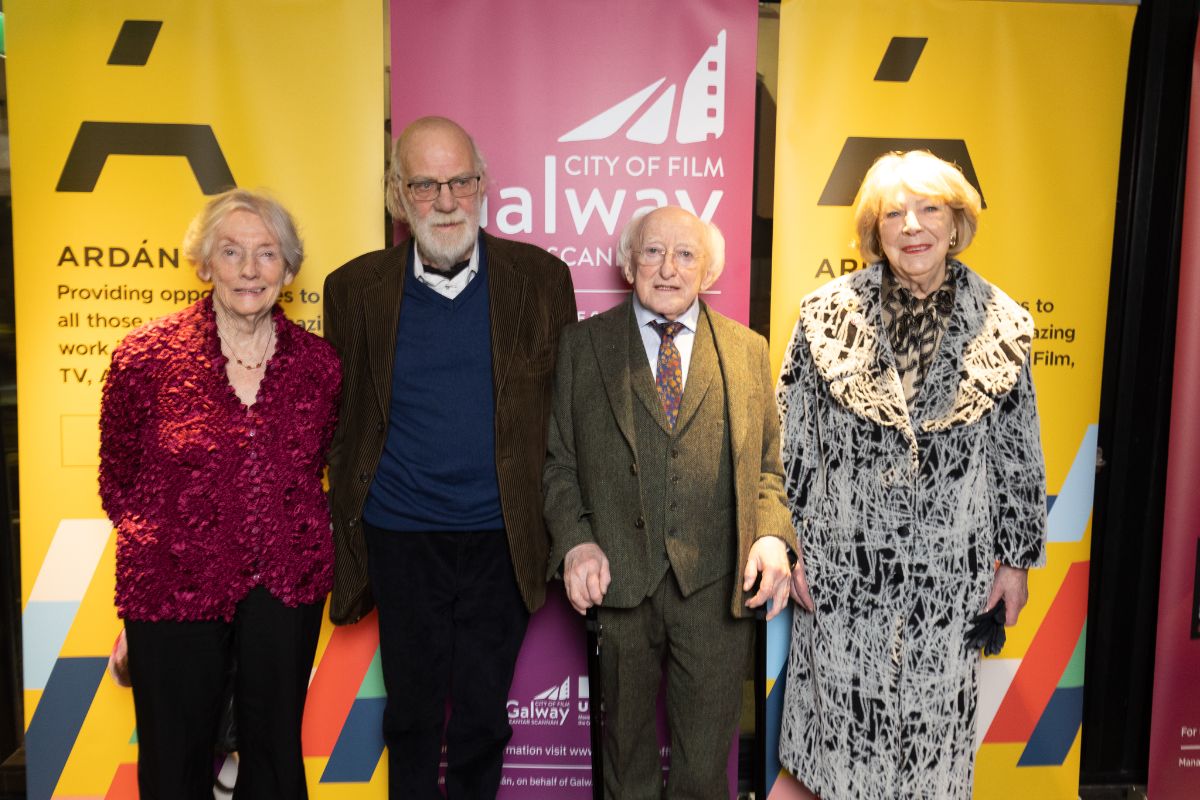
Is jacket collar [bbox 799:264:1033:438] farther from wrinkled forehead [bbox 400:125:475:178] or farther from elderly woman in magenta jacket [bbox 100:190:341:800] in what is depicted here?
elderly woman in magenta jacket [bbox 100:190:341:800]

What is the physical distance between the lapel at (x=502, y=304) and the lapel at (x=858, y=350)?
79cm

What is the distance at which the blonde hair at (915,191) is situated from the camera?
2031 mm

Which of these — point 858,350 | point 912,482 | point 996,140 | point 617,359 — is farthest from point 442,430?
point 996,140

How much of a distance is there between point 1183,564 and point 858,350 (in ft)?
5.04

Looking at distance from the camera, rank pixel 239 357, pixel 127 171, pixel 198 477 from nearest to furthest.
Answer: pixel 198 477 → pixel 239 357 → pixel 127 171

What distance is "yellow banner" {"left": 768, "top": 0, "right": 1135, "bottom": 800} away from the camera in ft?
8.45

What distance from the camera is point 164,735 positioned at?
6.32 feet

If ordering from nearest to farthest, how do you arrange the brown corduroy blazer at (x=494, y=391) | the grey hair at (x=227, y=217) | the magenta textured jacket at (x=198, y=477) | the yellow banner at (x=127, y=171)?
the magenta textured jacket at (x=198, y=477) < the grey hair at (x=227, y=217) < the brown corduroy blazer at (x=494, y=391) < the yellow banner at (x=127, y=171)

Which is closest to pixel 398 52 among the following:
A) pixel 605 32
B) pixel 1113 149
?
pixel 605 32

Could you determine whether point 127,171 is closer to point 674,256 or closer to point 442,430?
point 442,430

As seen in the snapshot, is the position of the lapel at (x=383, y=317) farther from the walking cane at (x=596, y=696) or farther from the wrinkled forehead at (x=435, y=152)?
the walking cane at (x=596, y=696)

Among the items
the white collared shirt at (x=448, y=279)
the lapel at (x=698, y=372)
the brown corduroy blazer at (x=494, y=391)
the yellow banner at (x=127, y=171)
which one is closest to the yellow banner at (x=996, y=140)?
the lapel at (x=698, y=372)

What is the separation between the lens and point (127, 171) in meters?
2.53

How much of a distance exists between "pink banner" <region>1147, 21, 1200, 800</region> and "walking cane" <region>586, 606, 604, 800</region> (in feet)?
6.44
